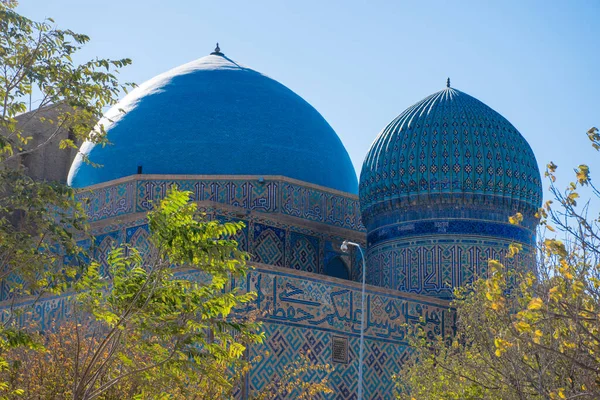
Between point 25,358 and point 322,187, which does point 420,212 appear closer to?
point 322,187

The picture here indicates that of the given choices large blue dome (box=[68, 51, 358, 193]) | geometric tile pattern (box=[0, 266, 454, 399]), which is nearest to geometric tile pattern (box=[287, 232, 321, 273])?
large blue dome (box=[68, 51, 358, 193])

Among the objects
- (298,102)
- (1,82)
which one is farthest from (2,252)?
(298,102)

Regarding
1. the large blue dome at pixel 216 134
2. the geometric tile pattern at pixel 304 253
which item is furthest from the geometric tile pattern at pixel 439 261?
the large blue dome at pixel 216 134

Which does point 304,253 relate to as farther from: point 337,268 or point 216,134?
point 216,134

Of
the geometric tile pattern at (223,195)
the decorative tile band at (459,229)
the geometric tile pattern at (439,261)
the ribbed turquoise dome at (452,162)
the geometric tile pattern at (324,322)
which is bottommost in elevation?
the geometric tile pattern at (324,322)

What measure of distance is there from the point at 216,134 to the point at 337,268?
144 inches

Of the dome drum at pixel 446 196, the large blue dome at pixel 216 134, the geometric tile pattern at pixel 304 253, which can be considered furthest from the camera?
the large blue dome at pixel 216 134

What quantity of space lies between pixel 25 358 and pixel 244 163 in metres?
10.1

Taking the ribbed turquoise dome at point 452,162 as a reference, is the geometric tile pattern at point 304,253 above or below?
below

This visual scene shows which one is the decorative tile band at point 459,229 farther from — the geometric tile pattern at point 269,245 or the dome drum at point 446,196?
the geometric tile pattern at point 269,245

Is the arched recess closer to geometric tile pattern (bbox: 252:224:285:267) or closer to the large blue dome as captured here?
geometric tile pattern (bbox: 252:224:285:267)

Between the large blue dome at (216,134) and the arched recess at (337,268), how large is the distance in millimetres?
1675

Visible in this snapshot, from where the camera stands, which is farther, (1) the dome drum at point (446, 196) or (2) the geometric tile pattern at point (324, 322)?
(1) the dome drum at point (446, 196)

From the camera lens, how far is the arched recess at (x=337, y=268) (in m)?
22.2
